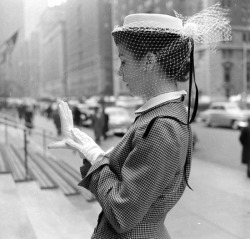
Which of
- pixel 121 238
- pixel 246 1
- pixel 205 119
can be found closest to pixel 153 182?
pixel 121 238

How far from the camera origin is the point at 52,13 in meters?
2.59

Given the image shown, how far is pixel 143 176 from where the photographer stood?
1.04 m

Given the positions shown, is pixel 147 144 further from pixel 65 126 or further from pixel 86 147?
pixel 65 126

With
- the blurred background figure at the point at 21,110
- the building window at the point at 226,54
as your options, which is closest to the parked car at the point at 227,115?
the building window at the point at 226,54

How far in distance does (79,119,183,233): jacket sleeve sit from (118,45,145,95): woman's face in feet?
0.62

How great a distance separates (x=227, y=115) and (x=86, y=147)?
16.5 metres

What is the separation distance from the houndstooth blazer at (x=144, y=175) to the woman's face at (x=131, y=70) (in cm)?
10

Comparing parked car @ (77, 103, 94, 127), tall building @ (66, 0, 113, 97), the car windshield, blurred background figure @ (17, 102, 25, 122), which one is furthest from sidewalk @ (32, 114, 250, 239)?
blurred background figure @ (17, 102, 25, 122)

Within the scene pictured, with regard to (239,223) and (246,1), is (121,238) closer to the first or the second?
(239,223)

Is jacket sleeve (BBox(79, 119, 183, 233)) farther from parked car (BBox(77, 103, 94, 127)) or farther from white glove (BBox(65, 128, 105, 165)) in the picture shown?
parked car (BBox(77, 103, 94, 127))

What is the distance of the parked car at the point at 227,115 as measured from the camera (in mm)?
16484

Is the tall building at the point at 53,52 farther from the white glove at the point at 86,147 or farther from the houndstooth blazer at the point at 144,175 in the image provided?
the houndstooth blazer at the point at 144,175

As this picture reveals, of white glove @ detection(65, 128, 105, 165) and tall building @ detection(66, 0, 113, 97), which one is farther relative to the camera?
tall building @ detection(66, 0, 113, 97)

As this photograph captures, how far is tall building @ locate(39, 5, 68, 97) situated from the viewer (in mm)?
2621
